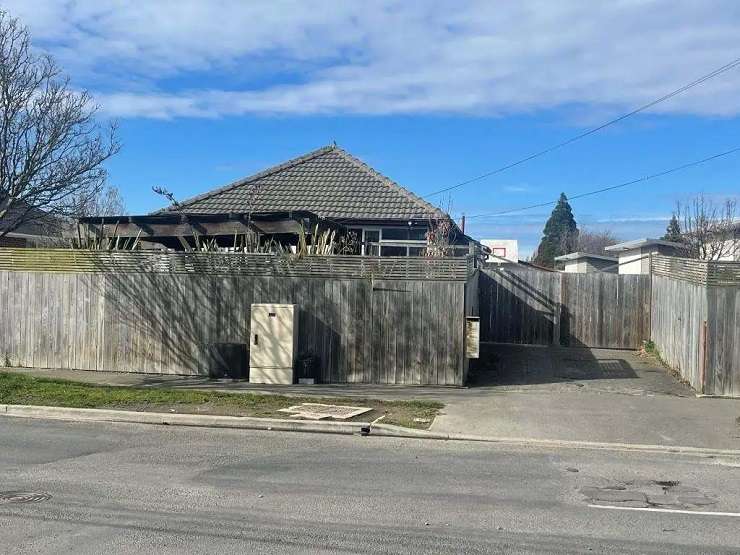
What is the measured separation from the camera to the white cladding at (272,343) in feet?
48.9

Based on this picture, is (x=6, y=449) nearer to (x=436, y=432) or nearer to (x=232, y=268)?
(x=436, y=432)

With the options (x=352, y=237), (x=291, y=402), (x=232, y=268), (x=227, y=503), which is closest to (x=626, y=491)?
(x=227, y=503)

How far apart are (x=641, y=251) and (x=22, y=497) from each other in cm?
2718

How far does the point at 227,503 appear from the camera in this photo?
6.74 m

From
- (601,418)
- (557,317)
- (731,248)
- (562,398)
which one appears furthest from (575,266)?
(601,418)

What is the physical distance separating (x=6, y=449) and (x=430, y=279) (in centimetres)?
866

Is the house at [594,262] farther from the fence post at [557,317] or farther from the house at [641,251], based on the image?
the fence post at [557,317]

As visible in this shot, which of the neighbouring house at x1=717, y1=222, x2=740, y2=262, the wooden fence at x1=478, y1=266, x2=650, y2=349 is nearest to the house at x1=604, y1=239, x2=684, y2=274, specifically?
the neighbouring house at x1=717, y1=222, x2=740, y2=262

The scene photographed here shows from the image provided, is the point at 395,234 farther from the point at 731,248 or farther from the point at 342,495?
the point at 731,248

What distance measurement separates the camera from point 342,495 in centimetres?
711

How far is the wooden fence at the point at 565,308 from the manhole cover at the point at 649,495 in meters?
13.6

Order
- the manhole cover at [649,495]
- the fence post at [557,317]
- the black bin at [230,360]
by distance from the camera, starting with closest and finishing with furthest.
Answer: the manhole cover at [649,495], the black bin at [230,360], the fence post at [557,317]

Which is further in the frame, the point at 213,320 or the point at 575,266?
the point at 575,266

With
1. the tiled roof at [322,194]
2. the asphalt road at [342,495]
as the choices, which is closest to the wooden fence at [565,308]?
the tiled roof at [322,194]
